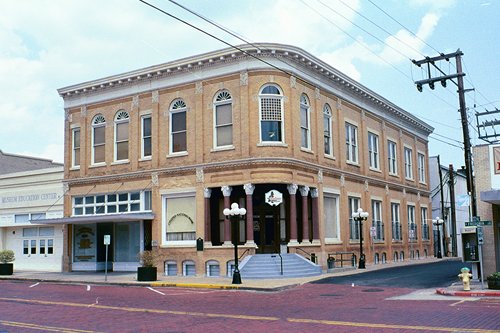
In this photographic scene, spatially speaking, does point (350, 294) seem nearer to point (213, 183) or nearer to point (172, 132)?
point (213, 183)

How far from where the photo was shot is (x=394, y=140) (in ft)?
149

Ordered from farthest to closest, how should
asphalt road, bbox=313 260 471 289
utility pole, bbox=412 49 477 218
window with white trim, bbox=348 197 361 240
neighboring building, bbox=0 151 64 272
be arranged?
neighboring building, bbox=0 151 64 272 < window with white trim, bbox=348 197 361 240 < utility pole, bbox=412 49 477 218 < asphalt road, bbox=313 260 471 289

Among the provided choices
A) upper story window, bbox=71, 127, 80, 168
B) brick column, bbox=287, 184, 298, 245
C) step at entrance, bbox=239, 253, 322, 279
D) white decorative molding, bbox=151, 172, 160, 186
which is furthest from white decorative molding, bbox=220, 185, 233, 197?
upper story window, bbox=71, 127, 80, 168

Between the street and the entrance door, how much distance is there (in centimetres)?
817

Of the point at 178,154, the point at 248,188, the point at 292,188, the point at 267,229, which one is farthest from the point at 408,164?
the point at 178,154

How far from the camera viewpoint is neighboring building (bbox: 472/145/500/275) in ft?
76.4

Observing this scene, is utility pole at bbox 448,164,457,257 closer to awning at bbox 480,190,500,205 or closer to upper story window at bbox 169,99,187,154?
upper story window at bbox 169,99,187,154

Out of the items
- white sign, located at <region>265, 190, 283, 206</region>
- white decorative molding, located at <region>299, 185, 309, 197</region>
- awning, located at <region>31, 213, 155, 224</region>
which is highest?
white decorative molding, located at <region>299, 185, 309, 197</region>

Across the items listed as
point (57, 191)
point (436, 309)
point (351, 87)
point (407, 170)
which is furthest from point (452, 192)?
point (436, 309)

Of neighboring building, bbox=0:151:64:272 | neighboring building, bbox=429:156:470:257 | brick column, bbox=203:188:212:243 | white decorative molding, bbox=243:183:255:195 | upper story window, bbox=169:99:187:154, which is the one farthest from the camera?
neighboring building, bbox=429:156:470:257

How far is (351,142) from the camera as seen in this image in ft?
127

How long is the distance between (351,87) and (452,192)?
2396cm

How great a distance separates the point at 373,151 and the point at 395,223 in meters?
6.11

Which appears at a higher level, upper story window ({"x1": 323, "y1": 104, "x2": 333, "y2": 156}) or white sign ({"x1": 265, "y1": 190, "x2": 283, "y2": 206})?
upper story window ({"x1": 323, "y1": 104, "x2": 333, "y2": 156})
